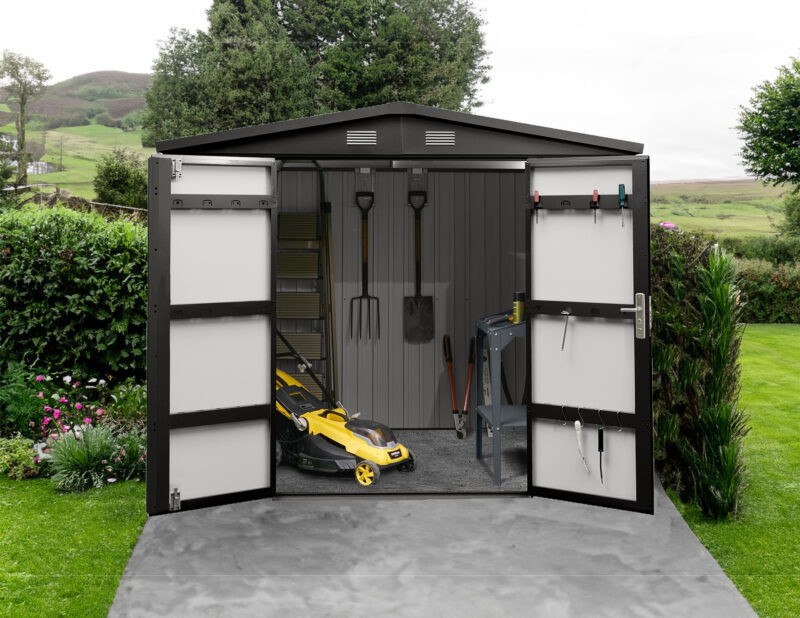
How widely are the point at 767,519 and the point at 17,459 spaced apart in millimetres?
5032

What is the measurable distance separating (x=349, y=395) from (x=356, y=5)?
1107 inches

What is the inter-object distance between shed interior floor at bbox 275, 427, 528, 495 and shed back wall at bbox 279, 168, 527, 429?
0.62m

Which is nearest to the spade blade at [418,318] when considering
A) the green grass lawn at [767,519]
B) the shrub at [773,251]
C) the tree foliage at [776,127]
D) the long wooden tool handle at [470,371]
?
the long wooden tool handle at [470,371]

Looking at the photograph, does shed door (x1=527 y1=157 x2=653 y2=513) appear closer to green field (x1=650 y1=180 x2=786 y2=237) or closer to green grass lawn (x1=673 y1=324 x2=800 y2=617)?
green grass lawn (x1=673 y1=324 x2=800 y2=617)

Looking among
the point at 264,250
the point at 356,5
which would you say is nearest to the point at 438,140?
the point at 264,250

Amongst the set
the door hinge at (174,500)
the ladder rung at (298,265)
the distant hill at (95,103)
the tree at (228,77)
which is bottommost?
the door hinge at (174,500)

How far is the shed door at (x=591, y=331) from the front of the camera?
493 centimetres

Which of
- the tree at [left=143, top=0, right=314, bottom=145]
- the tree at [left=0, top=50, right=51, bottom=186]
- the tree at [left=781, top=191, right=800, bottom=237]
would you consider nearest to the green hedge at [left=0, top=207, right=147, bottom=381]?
the tree at [left=143, top=0, right=314, bottom=145]

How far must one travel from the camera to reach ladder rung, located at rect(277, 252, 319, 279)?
7.07 m

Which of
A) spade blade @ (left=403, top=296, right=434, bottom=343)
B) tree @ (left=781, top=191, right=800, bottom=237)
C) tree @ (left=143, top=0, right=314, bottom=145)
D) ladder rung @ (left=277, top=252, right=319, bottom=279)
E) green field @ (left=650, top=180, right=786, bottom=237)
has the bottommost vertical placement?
spade blade @ (left=403, top=296, right=434, bottom=343)

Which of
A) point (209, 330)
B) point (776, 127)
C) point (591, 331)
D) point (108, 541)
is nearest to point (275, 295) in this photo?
point (209, 330)

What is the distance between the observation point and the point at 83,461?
5.63m

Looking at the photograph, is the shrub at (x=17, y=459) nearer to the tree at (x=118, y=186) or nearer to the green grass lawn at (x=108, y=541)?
the green grass lawn at (x=108, y=541)

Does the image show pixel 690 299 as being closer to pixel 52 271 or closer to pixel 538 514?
pixel 538 514
